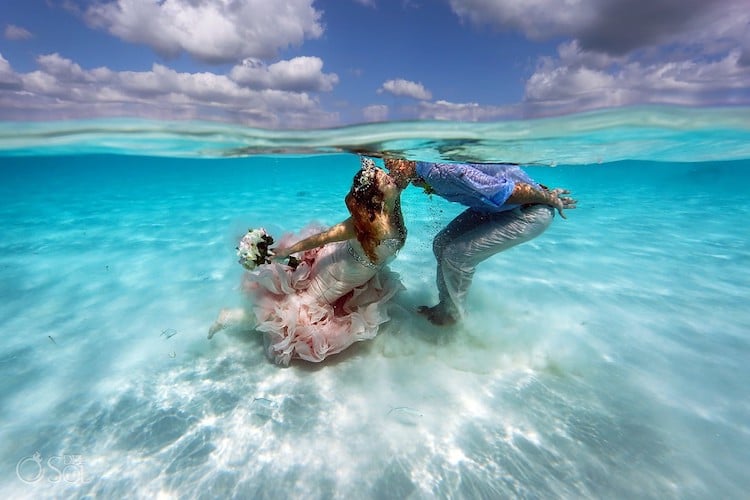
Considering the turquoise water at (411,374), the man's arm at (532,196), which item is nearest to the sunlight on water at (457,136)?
the turquoise water at (411,374)

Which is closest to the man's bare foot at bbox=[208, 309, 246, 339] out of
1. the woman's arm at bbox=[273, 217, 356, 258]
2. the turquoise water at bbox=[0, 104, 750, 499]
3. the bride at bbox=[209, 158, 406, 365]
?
the bride at bbox=[209, 158, 406, 365]

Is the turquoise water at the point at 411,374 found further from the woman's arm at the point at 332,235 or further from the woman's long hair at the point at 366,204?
the woman's long hair at the point at 366,204

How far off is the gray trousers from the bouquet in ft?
7.96

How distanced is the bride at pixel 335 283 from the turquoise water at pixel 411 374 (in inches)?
17.4

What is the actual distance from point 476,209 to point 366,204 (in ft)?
5.69

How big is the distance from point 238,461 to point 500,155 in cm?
826

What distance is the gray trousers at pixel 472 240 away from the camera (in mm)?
4562

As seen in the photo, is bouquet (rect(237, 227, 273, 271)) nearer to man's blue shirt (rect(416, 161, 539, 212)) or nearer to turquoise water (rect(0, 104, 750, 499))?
turquoise water (rect(0, 104, 750, 499))

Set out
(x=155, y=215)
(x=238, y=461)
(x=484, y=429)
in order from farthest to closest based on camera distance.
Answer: (x=155, y=215)
(x=484, y=429)
(x=238, y=461)

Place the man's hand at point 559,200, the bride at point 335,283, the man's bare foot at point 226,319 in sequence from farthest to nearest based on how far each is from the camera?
the man's bare foot at point 226,319 → the man's hand at point 559,200 → the bride at point 335,283

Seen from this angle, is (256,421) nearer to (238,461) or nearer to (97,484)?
(238,461)

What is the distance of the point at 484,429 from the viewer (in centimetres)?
373

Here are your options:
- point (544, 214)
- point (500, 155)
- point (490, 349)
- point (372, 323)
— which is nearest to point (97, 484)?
point (372, 323)

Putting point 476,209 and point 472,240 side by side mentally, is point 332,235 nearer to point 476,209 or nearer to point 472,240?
point 472,240
